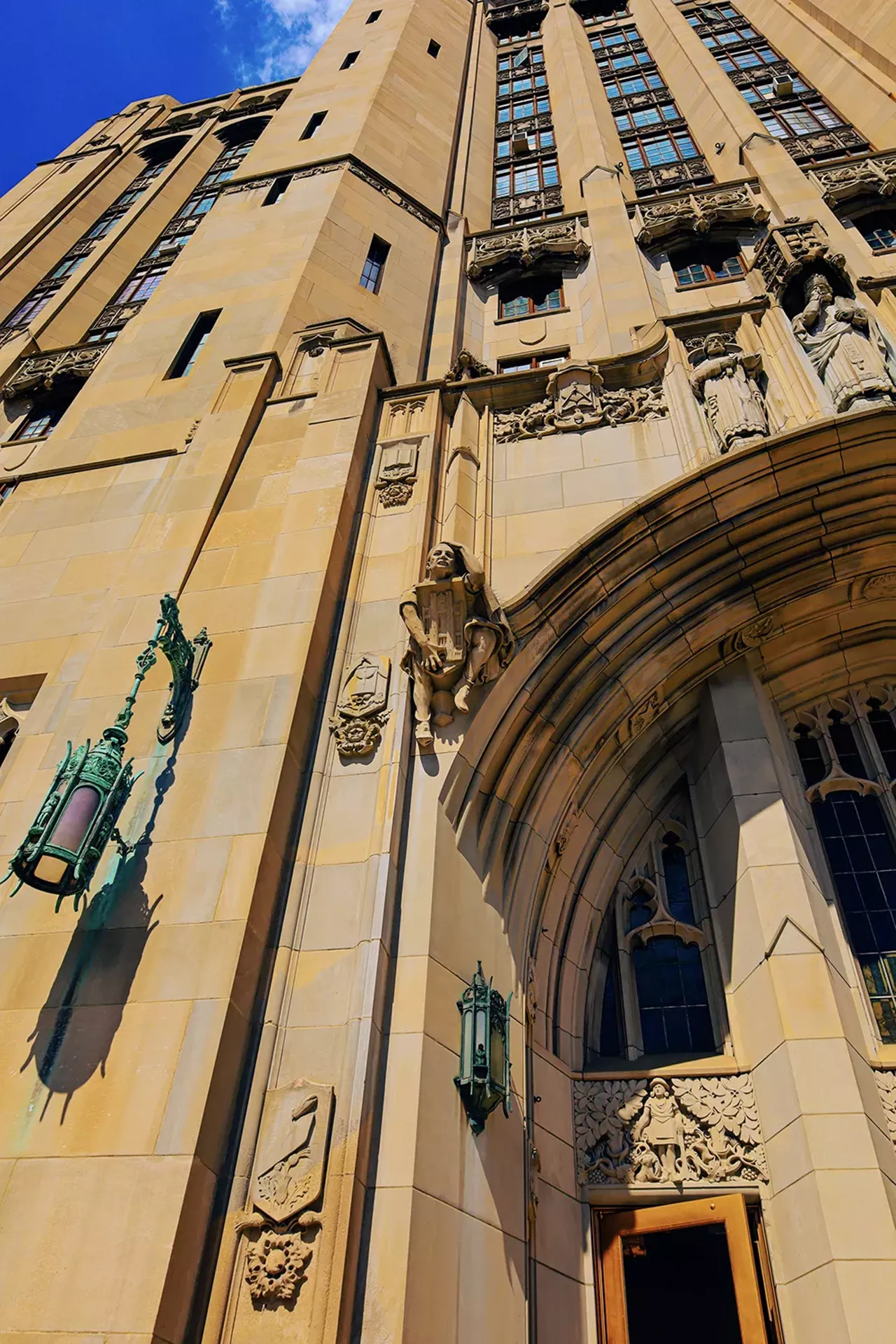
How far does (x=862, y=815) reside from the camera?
33.4 ft

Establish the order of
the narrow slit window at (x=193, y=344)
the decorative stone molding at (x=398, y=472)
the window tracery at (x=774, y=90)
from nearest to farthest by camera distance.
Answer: the decorative stone molding at (x=398, y=472)
the narrow slit window at (x=193, y=344)
the window tracery at (x=774, y=90)

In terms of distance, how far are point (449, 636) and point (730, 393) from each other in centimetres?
575

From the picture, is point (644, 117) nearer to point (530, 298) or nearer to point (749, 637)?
point (530, 298)

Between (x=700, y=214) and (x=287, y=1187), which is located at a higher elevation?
(x=700, y=214)

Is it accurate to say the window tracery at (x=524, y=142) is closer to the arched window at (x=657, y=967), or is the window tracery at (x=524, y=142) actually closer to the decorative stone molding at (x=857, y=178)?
the decorative stone molding at (x=857, y=178)

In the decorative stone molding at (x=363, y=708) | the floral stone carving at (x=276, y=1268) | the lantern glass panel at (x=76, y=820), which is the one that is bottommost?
the floral stone carving at (x=276, y=1268)

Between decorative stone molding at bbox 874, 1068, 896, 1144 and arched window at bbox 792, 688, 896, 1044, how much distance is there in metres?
0.45

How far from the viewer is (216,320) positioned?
46.9 feet

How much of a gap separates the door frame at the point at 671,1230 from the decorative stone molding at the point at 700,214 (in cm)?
1664

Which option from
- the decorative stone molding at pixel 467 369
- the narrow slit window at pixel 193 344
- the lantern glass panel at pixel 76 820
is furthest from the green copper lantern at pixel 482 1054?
the narrow slit window at pixel 193 344

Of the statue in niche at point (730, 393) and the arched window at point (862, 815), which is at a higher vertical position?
the statue in niche at point (730, 393)

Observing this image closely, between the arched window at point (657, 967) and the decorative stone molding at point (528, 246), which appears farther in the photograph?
the decorative stone molding at point (528, 246)

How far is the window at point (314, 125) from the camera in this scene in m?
20.3

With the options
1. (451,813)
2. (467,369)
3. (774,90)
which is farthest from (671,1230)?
(774,90)
